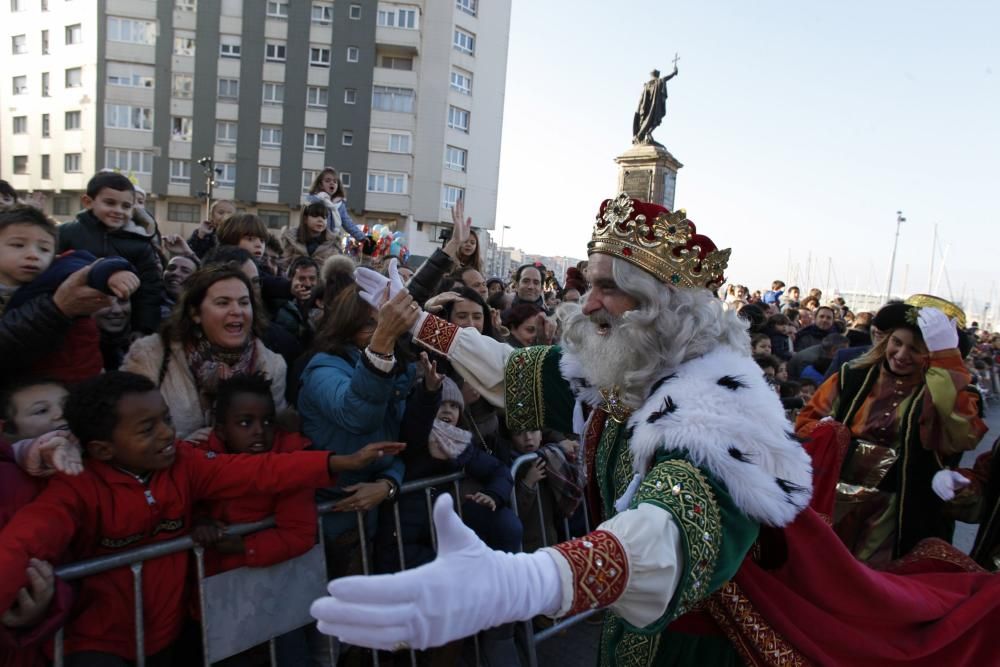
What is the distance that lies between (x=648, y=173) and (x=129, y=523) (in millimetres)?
→ 16654

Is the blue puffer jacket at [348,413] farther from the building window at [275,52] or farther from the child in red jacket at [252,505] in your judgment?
the building window at [275,52]

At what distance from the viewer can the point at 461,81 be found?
37500mm

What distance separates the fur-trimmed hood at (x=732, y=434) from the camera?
1.55 m

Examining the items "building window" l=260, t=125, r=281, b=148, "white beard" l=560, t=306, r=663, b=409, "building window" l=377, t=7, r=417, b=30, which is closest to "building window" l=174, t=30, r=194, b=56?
"building window" l=260, t=125, r=281, b=148

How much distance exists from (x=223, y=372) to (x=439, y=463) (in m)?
1.14

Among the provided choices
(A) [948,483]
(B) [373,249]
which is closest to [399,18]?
(B) [373,249]

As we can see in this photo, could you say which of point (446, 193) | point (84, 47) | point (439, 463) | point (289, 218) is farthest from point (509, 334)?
point (84, 47)

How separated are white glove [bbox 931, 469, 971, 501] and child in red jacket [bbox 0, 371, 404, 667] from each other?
358 centimetres

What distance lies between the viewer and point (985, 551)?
10.1ft

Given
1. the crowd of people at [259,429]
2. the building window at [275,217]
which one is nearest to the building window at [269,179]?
the building window at [275,217]

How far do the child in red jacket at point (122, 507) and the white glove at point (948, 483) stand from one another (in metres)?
3.58

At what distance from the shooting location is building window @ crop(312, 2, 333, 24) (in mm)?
36062

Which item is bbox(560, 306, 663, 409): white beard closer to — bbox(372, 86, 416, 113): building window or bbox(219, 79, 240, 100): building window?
bbox(372, 86, 416, 113): building window

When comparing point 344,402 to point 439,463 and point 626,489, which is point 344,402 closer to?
point 439,463
